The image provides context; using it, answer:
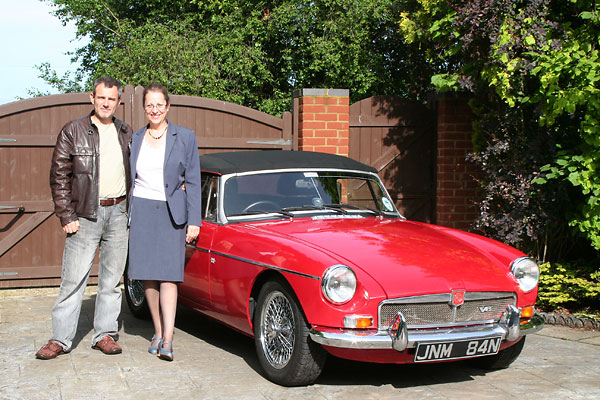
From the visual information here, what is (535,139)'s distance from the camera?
775 cm

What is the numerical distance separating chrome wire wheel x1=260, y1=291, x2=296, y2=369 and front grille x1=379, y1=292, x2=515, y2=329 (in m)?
0.64

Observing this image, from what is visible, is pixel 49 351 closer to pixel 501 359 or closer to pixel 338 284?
pixel 338 284

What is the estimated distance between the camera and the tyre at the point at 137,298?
23.6ft

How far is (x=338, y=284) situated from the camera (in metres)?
4.79

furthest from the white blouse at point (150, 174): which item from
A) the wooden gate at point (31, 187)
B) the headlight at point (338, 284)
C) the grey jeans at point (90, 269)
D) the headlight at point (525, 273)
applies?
the wooden gate at point (31, 187)

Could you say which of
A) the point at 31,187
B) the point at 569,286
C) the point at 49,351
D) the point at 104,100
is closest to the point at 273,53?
the point at 31,187

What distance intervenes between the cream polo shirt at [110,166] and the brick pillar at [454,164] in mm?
4930

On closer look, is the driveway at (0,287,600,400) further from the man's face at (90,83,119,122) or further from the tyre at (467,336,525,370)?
the man's face at (90,83,119,122)

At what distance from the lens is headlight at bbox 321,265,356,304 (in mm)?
4742

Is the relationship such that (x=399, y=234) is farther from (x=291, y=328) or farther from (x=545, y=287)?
(x=545, y=287)

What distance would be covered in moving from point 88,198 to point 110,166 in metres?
0.30

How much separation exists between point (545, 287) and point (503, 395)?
10.2ft

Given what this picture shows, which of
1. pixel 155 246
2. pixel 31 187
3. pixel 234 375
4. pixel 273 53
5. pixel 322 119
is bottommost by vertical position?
pixel 234 375

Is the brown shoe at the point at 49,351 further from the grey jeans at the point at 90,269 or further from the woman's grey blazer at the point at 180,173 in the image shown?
the woman's grey blazer at the point at 180,173
